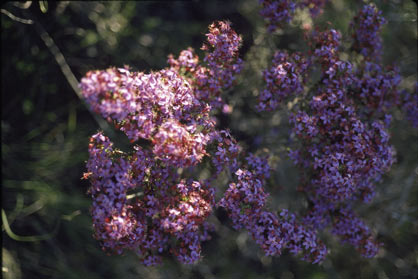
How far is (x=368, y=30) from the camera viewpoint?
245cm

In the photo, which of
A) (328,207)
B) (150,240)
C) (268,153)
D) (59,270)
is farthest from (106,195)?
(59,270)

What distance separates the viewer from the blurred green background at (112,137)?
9.96ft

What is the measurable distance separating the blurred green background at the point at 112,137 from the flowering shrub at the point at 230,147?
0.57 meters

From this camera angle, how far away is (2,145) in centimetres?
311

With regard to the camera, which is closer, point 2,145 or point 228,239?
point 2,145

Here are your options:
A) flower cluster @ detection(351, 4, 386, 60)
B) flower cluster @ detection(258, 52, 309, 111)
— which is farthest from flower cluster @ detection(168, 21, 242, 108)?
flower cluster @ detection(351, 4, 386, 60)

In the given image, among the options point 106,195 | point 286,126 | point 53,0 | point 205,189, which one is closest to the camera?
point 106,195

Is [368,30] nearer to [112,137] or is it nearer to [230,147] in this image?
[230,147]

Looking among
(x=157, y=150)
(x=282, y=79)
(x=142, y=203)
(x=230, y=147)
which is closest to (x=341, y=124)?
(x=282, y=79)

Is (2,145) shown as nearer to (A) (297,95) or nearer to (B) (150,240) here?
(B) (150,240)

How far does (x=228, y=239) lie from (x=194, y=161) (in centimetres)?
187

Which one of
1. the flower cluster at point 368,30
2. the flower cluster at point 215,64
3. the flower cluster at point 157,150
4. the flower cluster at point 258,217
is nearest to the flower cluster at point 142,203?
the flower cluster at point 157,150

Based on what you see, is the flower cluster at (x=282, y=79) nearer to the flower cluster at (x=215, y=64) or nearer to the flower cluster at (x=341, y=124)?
the flower cluster at (x=341, y=124)

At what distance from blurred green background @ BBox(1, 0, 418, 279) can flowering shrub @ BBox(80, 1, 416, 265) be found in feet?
1.85
